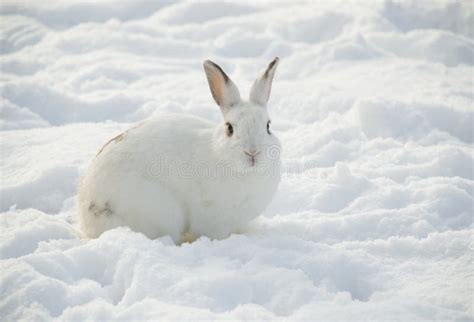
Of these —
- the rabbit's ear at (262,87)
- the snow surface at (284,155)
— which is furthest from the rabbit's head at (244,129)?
the snow surface at (284,155)

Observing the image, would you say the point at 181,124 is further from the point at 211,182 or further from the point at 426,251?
the point at 426,251

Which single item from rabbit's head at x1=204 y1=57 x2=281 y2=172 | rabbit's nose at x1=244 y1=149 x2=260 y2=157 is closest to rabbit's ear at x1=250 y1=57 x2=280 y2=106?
rabbit's head at x1=204 y1=57 x2=281 y2=172

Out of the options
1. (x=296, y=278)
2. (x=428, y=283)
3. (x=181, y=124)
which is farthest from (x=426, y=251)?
(x=181, y=124)

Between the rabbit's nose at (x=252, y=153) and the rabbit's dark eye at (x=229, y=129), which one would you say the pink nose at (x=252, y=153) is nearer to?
the rabbit's nose at (x=252, y=153)

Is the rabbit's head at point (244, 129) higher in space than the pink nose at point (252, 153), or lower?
higher

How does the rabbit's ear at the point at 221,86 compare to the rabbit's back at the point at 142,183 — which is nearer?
the rabbit's back at the point at 142,183

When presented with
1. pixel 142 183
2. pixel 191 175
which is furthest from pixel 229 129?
pixel 142 183
